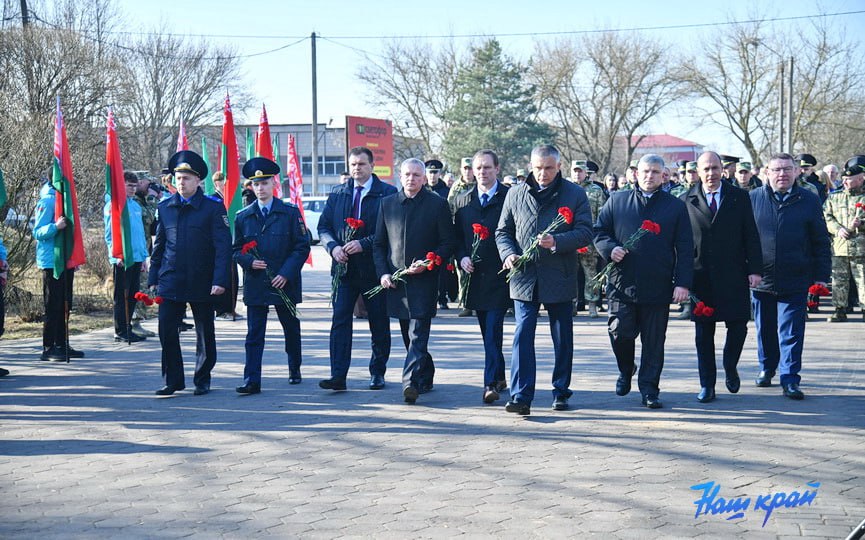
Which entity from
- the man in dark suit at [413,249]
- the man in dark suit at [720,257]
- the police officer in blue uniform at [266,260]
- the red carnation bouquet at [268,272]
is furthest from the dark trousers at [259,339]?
the man in dark suit at [720,257]

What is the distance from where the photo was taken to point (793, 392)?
8000mm

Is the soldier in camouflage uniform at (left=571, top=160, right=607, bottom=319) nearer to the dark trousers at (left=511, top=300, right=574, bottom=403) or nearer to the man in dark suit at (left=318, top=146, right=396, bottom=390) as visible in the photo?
the man in dark suit at (left=318, top=146, right=396, bottom=390)

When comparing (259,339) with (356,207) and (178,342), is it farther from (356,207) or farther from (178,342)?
(356,207)

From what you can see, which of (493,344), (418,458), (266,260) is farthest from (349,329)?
(418,458)

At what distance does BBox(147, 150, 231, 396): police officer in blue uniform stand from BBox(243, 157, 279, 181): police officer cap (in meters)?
0.44

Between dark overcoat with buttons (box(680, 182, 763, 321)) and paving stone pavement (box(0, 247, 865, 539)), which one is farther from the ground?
dark overcoat with buttons (box(680, 182, 763, 321))

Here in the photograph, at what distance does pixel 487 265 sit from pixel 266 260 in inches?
84.5

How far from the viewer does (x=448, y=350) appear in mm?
11047

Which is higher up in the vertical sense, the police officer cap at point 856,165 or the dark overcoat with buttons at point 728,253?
the police officer cap at point 856,165

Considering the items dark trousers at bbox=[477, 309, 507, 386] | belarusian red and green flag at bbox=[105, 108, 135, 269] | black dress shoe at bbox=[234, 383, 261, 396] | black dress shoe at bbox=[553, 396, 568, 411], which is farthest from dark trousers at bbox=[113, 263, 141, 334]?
black dress shoe at bbox=[553, 396, 568, 411]

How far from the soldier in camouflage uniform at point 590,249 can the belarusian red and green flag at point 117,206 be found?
6.34 metres

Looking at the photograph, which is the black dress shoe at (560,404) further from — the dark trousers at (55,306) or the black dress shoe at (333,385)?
the dark trousers at (55,306)

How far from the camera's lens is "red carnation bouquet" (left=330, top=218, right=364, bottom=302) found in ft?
27.9

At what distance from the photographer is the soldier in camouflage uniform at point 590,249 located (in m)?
14.1
